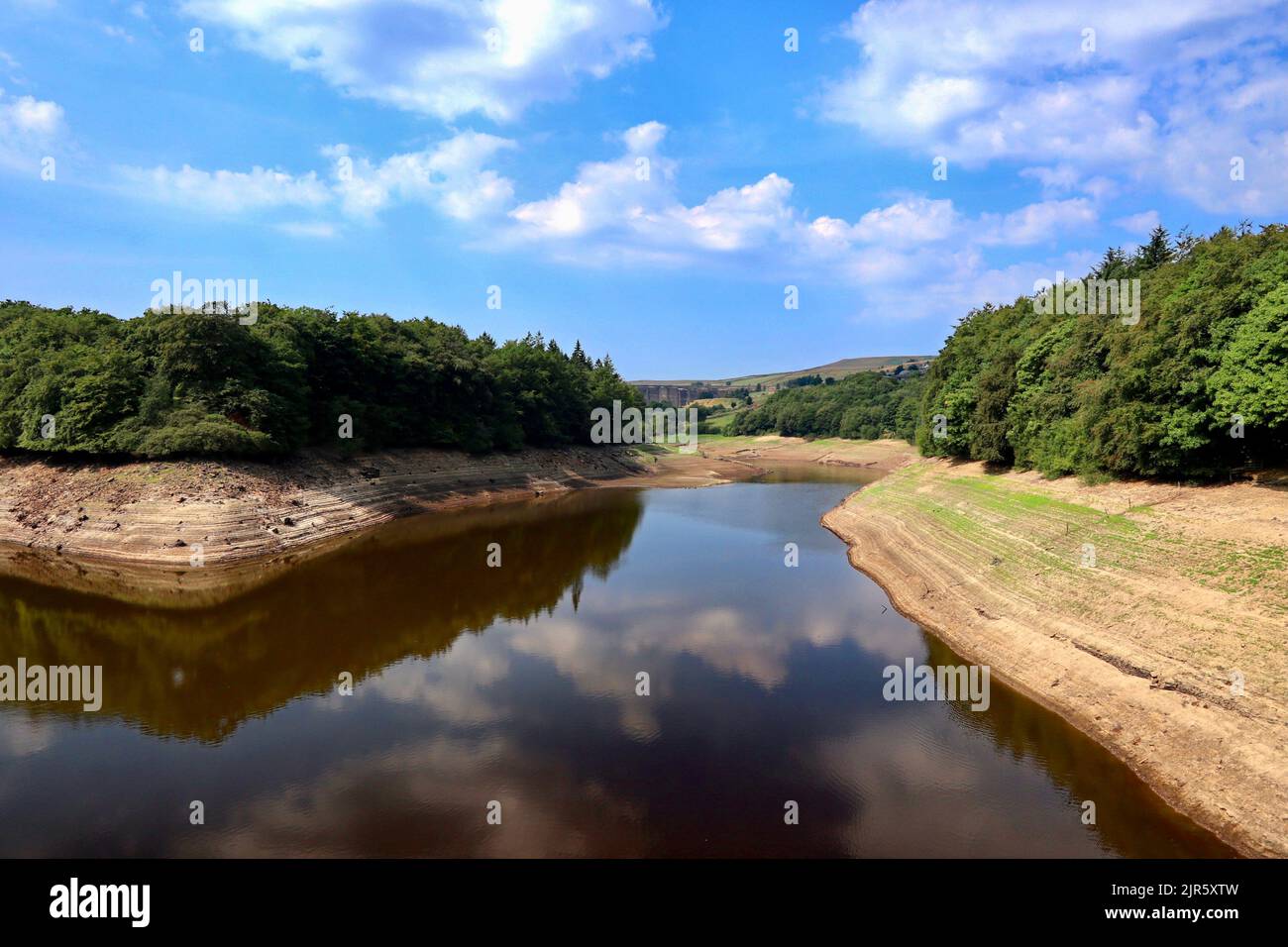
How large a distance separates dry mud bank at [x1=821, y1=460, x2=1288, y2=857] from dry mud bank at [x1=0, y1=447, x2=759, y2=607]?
105 feet

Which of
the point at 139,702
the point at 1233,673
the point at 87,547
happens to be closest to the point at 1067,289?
the point at 1233,673

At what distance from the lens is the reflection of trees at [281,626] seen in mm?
17844

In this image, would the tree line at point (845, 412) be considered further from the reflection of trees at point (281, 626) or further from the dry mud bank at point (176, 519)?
the dry mud bank at point (176, 519)

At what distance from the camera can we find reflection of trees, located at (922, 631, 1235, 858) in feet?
37.4

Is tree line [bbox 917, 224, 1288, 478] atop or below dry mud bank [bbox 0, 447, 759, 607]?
atop

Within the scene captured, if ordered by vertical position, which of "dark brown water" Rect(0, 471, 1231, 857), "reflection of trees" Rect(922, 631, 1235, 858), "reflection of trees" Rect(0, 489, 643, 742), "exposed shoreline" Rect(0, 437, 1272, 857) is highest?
"exposed shoreline" Rect(0, 437, 1272, 857)

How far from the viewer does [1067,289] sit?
44688mm

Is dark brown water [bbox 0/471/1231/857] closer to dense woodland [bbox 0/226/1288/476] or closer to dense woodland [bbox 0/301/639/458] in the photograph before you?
dense woodland [bbox 0/226/1288/476]

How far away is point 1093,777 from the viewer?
13.7 m

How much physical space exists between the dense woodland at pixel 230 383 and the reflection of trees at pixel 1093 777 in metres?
41.6

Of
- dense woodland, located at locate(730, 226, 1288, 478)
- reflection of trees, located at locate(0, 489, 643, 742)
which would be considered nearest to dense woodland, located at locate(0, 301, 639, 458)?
reflection of trees, located at locate(0, 489, 643, 742)

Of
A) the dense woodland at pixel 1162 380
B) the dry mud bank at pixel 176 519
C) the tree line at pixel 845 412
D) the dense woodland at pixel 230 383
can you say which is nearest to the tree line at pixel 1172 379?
the dense woodland at pixel 1162 380

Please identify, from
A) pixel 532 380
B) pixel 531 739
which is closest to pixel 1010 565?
pixel 531 739

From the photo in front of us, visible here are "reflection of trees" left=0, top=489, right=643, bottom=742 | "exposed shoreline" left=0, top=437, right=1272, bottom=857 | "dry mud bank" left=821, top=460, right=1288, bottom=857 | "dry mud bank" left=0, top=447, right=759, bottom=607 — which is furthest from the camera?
"dry mud bank" left=0, top=447, right=759, bottom=607
